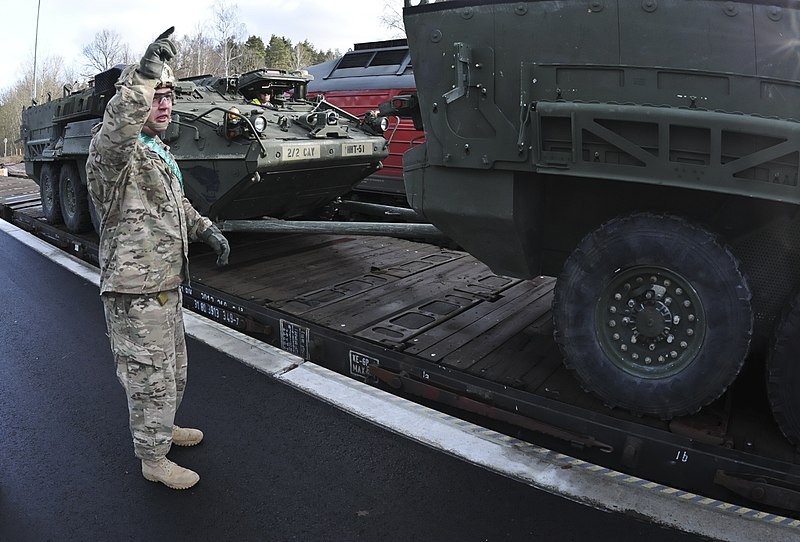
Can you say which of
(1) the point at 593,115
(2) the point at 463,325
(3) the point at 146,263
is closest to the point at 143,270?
(3) the point at 146,263

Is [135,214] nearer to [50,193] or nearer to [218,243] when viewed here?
[218,243]

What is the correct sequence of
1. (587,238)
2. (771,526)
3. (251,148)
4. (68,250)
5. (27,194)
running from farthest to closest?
(27,194) < (68,250) < (251,148) < (587,238) < (771,526)

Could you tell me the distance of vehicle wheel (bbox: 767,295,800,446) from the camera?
288 centimetres

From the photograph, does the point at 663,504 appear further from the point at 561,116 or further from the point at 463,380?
the point at 561,116

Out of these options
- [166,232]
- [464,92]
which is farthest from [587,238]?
[166,232]

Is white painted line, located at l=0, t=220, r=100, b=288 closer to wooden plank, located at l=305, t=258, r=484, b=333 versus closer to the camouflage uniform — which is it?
wooden plank, located at l=305, t=258, r=484, b=333

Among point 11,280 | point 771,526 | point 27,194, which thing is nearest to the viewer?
point 771,526

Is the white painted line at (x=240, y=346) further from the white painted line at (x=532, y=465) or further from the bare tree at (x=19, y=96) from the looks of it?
the bare tree at (x=19, y=96)

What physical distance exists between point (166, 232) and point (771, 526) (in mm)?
2919

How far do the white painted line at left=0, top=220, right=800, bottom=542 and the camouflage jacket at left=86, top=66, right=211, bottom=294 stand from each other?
1387 mm

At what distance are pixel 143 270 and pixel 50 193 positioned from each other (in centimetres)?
754

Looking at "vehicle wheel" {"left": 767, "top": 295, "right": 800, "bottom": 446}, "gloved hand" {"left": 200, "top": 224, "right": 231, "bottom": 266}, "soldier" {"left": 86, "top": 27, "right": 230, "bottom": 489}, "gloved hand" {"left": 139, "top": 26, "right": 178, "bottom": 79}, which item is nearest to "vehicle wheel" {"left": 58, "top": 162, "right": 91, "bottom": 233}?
"gloved hand" {"left": 200, "top": 224, "right": 231, "bottom": 266}

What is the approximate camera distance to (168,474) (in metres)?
3.07

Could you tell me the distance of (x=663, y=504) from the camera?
9.55 feet
